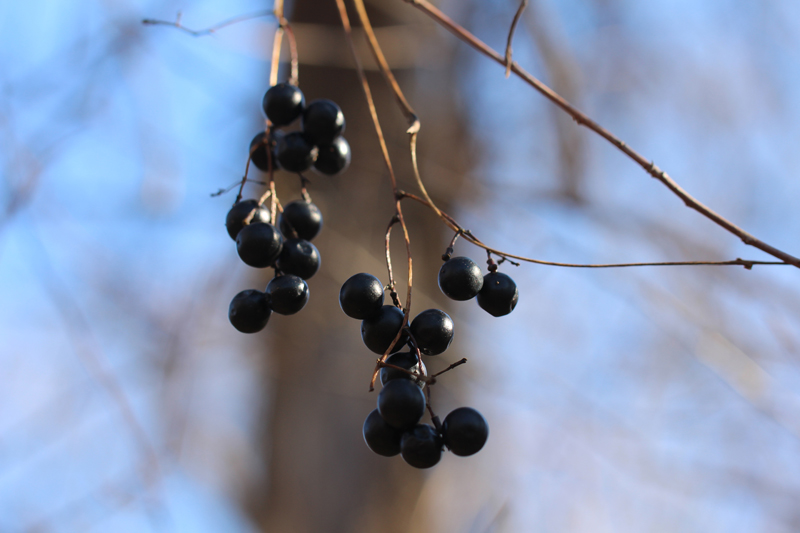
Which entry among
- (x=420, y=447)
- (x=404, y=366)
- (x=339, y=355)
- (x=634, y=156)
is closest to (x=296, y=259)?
(x=404, y=366)

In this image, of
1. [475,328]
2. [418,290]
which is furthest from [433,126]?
[475,328]

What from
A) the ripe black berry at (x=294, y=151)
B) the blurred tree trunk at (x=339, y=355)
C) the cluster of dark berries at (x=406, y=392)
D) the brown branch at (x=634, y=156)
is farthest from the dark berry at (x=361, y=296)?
the blurred tree trunk at (x=339, y=355)

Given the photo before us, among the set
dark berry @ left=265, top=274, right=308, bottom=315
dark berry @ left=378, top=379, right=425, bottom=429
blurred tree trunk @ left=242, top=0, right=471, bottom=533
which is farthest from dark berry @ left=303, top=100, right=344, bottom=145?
blurred tree trunk @ left=242, top=0, right=471, bottom=533

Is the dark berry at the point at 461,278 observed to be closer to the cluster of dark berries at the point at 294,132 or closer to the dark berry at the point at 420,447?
the dark berry at the point at 420,447

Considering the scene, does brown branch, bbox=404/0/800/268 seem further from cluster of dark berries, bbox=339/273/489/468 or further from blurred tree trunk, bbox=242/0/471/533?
blurred tree trunk, bbox=242/0/471/533

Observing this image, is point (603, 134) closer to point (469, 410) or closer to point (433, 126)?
point (469, 410)

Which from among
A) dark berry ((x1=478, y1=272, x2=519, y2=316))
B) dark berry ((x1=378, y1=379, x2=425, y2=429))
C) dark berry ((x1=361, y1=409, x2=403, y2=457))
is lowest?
dark berry ((x1=361, y1=409, x2=403, y2=457))
